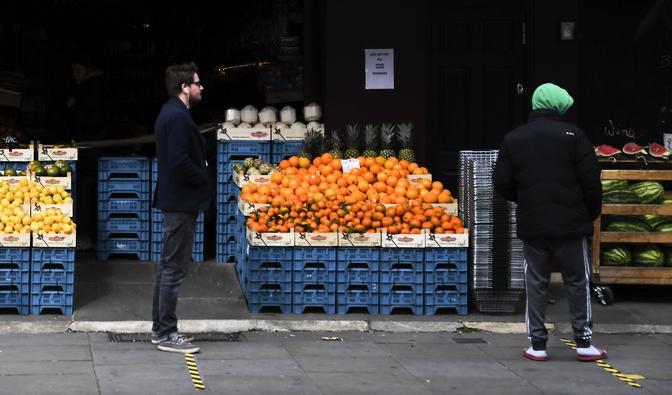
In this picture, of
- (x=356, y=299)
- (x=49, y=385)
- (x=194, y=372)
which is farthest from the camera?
(x=356, y=299)

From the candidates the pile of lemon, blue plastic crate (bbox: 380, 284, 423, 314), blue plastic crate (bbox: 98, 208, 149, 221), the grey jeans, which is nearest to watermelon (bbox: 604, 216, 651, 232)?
blue plastic crate (bbox: 380, 284, 423, 314)

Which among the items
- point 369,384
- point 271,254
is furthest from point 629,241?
point 369,384

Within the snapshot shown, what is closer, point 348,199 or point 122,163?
point 348,199

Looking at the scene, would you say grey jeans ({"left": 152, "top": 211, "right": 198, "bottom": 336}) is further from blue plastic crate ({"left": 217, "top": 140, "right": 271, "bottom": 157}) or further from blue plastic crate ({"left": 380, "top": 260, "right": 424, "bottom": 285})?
blue plastic crate ({"left": 217, "top": 140, "right": 271, "bottom": 157})

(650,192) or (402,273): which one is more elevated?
(650,192)

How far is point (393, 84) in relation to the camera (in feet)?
42.3

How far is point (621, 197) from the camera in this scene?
37.9 ft

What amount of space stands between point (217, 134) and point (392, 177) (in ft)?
6.94

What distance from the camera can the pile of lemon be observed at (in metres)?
10.6

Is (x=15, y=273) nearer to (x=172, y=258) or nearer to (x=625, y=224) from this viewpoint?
(x=172, y=258)

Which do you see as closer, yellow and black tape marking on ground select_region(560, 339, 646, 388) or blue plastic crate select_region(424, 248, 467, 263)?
yellow and black tape marking on ground select_region(560, 339, 646, 388)

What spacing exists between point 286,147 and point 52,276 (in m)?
→ 3.19

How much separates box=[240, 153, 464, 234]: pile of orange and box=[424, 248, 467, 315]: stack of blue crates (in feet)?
0.70

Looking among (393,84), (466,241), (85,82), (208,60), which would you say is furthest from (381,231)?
(208,60)
